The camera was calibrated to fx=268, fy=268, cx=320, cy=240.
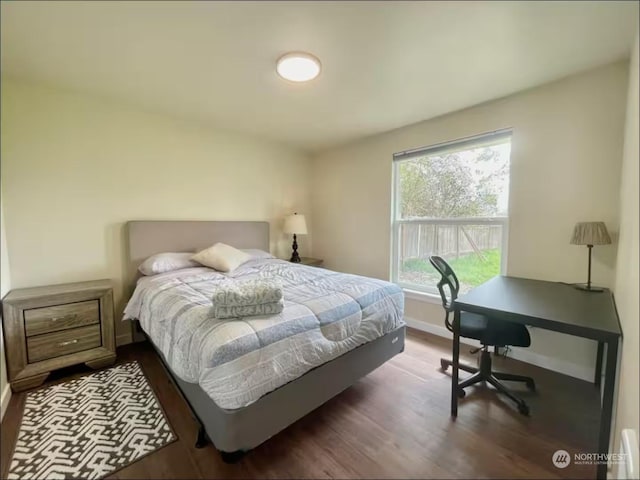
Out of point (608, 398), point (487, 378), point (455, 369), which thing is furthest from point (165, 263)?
point (608, 398)

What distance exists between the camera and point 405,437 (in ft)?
5.11

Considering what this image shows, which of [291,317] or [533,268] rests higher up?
[533,268]

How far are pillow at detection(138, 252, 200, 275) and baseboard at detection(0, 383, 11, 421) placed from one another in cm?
113

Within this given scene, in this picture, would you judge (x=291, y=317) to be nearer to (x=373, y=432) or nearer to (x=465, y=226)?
(x=373, y=432)

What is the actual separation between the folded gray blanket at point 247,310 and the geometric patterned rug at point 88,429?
815 mm

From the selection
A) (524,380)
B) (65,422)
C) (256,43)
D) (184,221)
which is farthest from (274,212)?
(524,380)

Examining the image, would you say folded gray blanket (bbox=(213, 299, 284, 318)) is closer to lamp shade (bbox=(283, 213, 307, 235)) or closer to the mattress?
the mattress

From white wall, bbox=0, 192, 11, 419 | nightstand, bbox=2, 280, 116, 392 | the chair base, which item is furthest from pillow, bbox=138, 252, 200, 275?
the chair base

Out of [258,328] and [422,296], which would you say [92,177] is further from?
[422,296]

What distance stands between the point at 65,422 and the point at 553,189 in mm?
3866

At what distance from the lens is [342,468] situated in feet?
4.44

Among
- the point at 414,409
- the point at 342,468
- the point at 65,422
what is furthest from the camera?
the point at 414,409

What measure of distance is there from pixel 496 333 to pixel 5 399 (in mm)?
3326

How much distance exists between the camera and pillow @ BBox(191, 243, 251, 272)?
273cm
